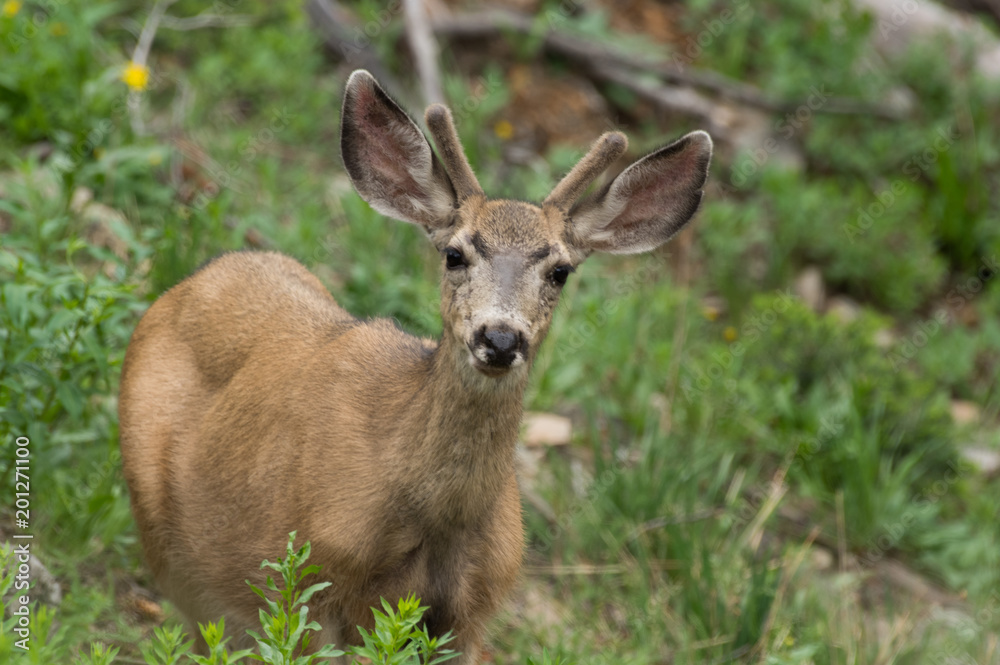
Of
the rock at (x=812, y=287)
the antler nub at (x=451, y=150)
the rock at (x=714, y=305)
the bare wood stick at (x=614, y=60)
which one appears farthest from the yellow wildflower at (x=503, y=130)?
the antler nub at (x=451, y=150)

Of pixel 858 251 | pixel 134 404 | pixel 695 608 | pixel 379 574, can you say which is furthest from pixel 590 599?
pixel 858 251

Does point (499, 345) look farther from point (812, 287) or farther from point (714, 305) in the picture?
point (812, 287)

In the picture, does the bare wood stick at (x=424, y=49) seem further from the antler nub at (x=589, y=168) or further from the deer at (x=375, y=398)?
the antler nub at (x=589, y=168)

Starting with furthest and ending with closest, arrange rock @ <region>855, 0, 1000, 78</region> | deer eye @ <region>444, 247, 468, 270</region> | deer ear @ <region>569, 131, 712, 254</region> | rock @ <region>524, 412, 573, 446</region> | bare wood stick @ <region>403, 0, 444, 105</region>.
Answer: rock @ <region>855, 0, 1000, 78</region> < bare wood stick @ <region>403, 0, 444, 105</region> < rock @ <region>524, 412, 573, 446</region> < deer ear @ <region>569, 131, 712, 254</region> < deer eye @ <region>444, 247, 468, 270</region>

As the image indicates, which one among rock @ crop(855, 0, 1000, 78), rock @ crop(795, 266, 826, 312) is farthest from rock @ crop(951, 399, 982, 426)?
rock @ crop(855, 0, 1000, 78)

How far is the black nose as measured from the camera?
3.74m

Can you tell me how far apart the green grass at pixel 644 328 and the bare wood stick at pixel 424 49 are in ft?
0.75

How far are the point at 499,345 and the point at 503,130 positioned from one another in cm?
603

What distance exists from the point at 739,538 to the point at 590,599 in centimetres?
91

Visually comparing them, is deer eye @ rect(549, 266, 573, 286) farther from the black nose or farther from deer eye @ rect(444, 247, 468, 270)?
the black nose

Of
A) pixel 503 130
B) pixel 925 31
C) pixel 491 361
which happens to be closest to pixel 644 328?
pixel 503 130

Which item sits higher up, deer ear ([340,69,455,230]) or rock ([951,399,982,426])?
deer ear ([340,69,455,230])

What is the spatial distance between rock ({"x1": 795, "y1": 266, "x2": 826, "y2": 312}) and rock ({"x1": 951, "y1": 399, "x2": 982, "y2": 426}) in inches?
49.6

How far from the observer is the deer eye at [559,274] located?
13.8 feet
